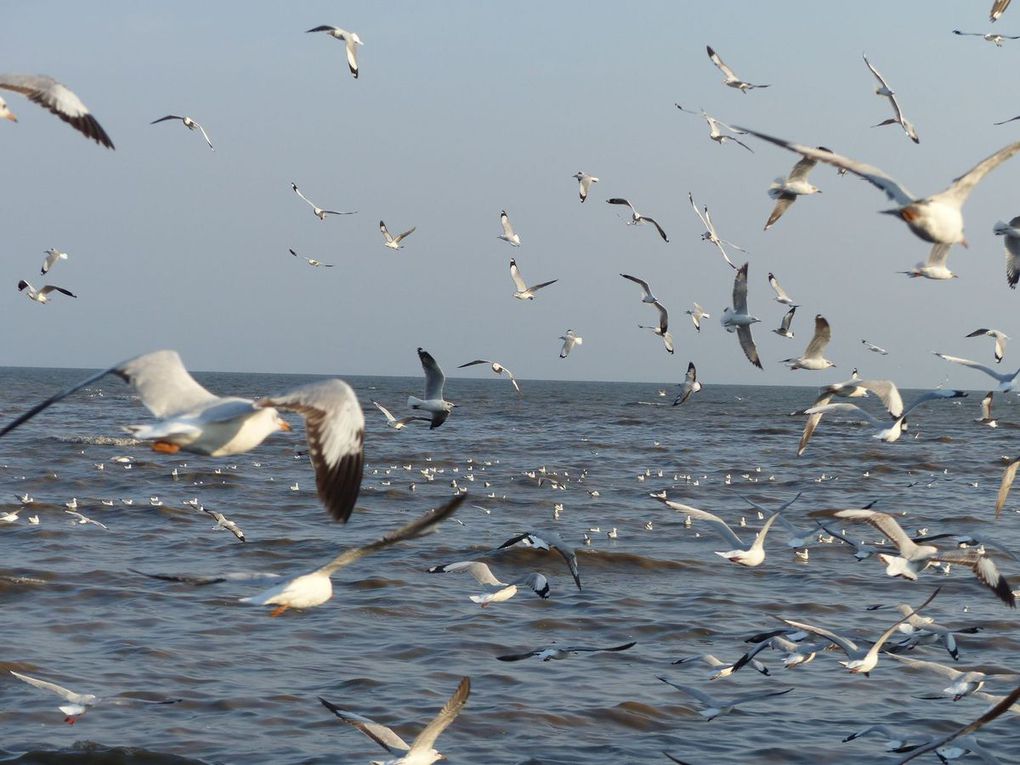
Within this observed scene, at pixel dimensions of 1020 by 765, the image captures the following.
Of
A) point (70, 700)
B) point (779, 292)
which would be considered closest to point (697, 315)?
point (779, 292)

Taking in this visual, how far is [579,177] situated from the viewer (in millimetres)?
22594

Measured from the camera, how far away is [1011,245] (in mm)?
13703

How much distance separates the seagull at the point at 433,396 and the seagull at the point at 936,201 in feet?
20.7

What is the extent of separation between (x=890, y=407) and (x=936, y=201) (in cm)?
582

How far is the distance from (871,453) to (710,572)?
25.5 metres

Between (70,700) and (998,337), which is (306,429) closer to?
(70,700)

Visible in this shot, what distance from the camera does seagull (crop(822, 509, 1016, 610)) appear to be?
1116 cm

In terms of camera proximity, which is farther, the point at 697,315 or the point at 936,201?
the point at 697,315

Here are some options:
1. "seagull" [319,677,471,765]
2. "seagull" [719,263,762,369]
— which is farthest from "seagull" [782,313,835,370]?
"seagull" [319,677,471,765]

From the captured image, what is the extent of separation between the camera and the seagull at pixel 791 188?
49.1 feet

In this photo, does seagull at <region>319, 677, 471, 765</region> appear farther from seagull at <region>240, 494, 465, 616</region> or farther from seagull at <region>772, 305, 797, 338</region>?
seagull at <region>772, 305, 797, 338</region>

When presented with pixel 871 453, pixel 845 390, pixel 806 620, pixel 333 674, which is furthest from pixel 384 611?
pixel 871 453

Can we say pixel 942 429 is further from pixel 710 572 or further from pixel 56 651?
pixel 56 651

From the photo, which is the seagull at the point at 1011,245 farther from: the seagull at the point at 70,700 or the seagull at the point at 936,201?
the seagull at the point at 70,700
